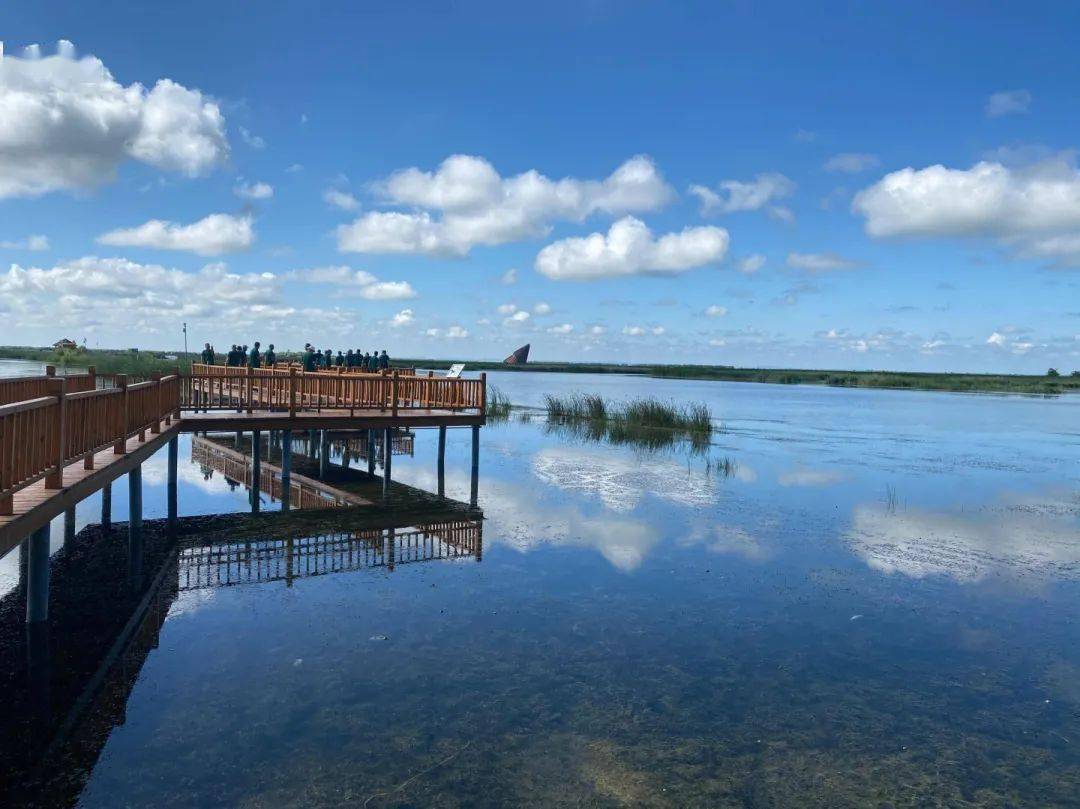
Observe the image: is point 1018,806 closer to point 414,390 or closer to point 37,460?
point 37,460

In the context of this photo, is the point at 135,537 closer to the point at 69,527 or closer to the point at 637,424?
the point at 69,527

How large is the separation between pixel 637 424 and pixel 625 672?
31.1 meters

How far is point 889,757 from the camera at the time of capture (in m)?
7.24

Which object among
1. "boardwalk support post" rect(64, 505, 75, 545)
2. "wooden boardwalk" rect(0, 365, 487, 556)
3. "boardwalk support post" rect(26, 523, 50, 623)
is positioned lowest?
"boardwalk support post" rect(64, 505, 75, 545)

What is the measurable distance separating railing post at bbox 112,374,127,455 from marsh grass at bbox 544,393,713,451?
22.4 m

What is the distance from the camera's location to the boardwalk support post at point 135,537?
12.2 meters

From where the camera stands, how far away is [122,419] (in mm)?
12492

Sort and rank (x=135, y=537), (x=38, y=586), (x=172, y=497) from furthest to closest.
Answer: (x=172, y=497) → (x=135, y=537) → (x=38, y=586)

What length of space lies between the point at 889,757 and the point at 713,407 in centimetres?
5617

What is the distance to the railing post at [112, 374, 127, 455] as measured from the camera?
40.4ft

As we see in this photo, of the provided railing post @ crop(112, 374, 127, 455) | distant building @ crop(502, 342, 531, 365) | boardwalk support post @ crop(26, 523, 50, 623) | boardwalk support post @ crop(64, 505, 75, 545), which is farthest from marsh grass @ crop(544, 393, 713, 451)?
distant building @ crop(502, 342, 531, 365)

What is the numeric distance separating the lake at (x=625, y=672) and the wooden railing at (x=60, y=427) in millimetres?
2268

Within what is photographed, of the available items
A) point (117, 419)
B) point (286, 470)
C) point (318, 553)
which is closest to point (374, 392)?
point (286, 470)

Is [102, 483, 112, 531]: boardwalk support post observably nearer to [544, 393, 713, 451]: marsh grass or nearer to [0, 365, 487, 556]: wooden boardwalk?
[0, 365, 487, 556]: wooden boardwalk
